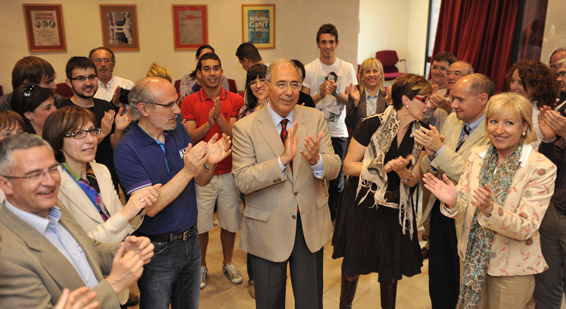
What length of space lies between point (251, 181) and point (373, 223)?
0.94 meters

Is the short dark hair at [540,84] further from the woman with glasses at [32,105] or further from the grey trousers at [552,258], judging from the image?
the woman with glasses at [32,105]

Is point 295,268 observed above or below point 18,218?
below

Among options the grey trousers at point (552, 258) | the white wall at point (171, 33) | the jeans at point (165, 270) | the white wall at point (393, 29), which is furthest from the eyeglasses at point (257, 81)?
the white wall at point (393, 29)

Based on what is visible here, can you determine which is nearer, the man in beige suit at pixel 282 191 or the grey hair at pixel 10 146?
the grey hair at pixel 10 146

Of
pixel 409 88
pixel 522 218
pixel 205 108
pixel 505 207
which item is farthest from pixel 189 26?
pixel 522 218

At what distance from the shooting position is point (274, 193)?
2461 millimetres

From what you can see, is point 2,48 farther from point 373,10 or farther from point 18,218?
point 373,10

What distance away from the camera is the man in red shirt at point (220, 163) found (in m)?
3.56

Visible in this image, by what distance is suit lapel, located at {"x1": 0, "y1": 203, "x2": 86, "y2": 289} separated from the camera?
147 cm

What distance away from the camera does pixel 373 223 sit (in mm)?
2775

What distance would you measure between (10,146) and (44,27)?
5.54 m

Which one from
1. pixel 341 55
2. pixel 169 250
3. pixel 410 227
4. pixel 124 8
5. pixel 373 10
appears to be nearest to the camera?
pixel 169 250

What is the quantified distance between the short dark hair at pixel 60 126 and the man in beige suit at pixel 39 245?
454 mm

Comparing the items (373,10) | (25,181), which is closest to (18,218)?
(25,181)
